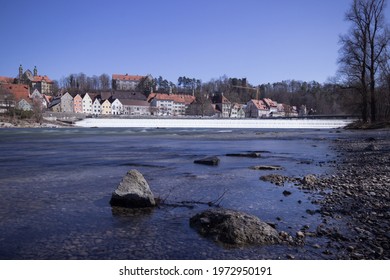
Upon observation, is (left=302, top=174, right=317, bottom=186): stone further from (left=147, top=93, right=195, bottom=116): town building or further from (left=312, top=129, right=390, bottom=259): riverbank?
(left=147, top=93, right=195, bottom=116): town building

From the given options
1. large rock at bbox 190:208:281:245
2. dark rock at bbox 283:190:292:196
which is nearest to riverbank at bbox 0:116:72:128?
dark rock at bbox 283:190:292:196

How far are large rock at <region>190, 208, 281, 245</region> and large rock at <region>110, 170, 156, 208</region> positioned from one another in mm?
1739

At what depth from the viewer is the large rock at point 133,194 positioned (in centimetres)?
724

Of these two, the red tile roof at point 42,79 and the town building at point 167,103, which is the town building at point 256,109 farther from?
the red tile roof at point 42,79

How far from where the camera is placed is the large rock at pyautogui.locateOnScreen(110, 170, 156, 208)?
7.24m

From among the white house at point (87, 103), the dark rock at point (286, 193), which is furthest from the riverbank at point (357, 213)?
the white house at point (87, 103)

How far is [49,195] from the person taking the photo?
8.44m

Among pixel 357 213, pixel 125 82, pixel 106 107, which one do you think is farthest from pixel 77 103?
pixel 357 213

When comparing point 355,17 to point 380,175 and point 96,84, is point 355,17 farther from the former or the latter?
point 96,84

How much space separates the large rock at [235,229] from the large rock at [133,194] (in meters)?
1.74

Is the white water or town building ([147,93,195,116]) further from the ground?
town building ([147,93,195,116])

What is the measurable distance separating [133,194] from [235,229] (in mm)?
2808

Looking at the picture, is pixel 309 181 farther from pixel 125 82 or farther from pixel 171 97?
pixel 125 82
